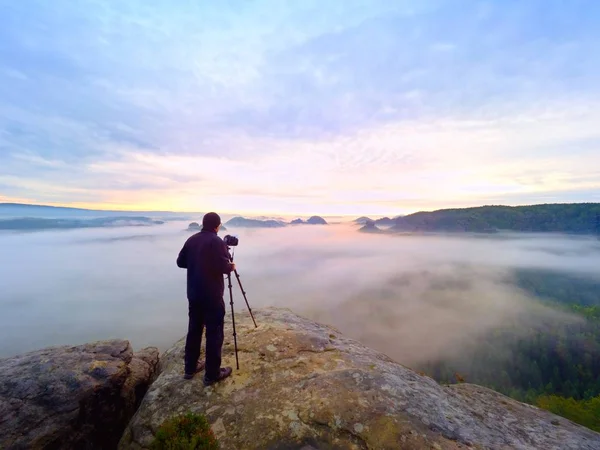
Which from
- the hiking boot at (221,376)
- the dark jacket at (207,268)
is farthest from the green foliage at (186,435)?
the dark jacket at (207,268)

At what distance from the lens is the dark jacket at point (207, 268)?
26.2 ft

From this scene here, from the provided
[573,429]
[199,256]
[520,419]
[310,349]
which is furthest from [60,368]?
[573,429]

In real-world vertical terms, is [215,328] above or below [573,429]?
above

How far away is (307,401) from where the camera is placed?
731 cm

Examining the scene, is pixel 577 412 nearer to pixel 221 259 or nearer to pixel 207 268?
pixel 221 259

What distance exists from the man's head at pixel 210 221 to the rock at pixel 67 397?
5.88 m

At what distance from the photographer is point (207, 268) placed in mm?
7980

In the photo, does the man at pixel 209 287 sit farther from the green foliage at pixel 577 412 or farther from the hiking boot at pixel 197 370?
the green foliage at pixel 577 412

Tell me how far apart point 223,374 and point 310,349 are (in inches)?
125

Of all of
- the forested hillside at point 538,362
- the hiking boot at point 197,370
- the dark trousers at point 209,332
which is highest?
the dark trousers at point 209,332

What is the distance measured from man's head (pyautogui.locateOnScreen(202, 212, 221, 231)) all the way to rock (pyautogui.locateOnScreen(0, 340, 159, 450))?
588 cm

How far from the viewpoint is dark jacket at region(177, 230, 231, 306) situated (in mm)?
7980

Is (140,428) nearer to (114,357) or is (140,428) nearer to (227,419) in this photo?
(227,419)

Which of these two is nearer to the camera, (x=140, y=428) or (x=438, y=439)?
(x=438, y=439)
